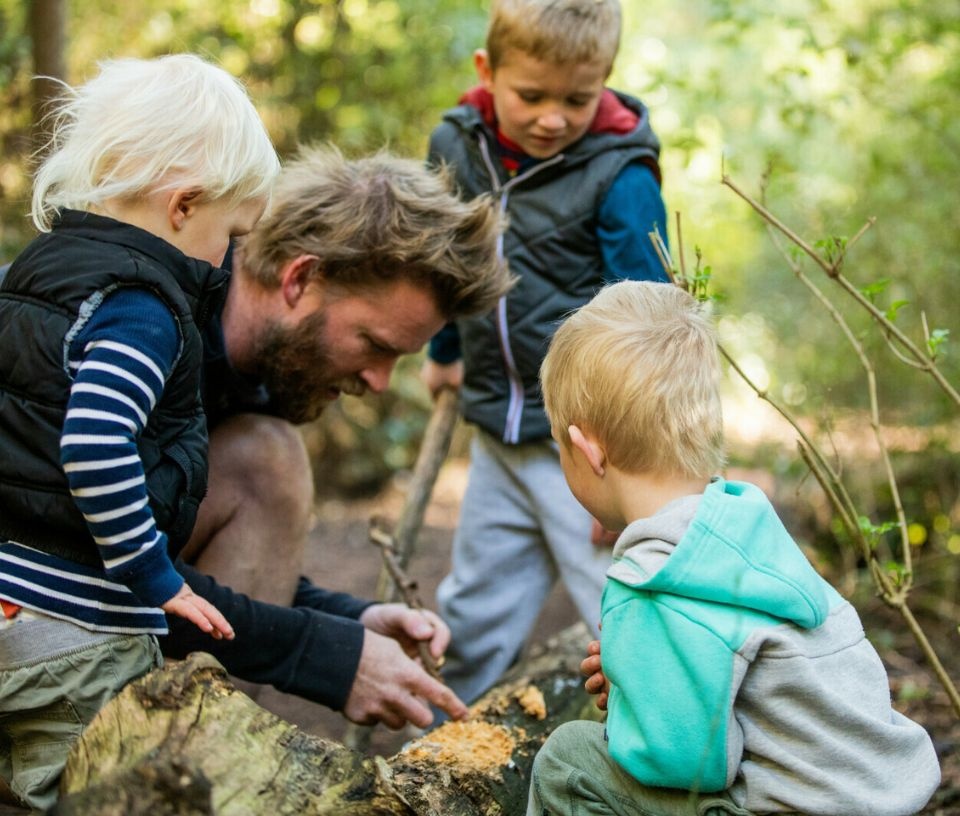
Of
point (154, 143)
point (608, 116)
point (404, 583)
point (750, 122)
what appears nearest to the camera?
point (154, 143)

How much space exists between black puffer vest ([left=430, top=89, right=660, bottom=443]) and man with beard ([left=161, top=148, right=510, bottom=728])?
402 millimetres

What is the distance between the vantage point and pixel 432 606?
4672 mm

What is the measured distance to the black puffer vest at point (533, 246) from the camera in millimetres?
3158

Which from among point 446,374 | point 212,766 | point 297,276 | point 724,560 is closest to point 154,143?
point 297,276

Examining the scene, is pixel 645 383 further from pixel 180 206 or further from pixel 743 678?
pixel 180 206

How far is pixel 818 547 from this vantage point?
514cm

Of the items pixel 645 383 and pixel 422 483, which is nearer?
pixel 645 383

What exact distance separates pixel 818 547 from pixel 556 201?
276 centimetres

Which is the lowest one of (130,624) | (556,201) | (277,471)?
(277,471)

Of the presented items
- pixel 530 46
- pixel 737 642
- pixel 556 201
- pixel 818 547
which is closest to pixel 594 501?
pixel 737 642

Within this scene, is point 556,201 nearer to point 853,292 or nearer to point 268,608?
point 853,292

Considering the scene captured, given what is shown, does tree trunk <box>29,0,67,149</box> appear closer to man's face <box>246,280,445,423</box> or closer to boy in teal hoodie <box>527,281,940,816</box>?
man's face <box>246,280,445,423</box>

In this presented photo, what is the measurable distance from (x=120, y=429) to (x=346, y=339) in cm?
105

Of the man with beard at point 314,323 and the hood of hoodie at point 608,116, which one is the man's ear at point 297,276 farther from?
the hood of hoodie at point 608,116
